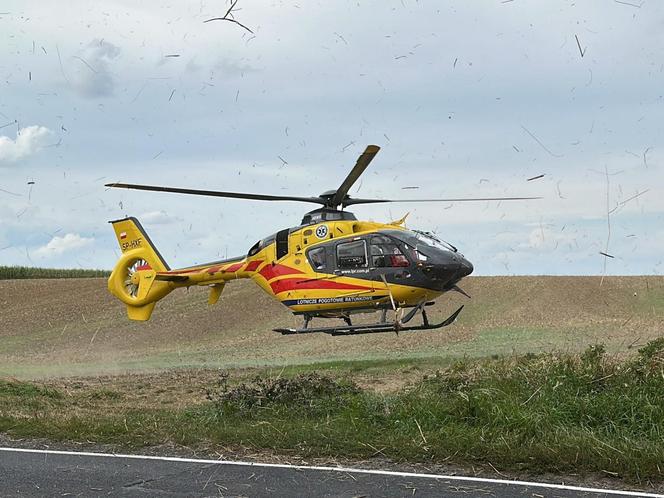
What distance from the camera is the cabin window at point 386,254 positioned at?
17.1m

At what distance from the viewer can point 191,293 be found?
4503 centimetres

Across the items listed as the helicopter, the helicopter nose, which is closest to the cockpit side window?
the helicopter

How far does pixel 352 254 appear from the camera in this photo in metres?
17.3

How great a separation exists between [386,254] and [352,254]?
0.77 meters

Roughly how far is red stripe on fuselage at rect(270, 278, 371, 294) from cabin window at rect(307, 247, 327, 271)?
0.32 m

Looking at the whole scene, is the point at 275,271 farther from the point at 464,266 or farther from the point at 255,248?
the point at 464,266

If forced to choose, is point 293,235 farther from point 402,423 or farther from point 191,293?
point 191,293

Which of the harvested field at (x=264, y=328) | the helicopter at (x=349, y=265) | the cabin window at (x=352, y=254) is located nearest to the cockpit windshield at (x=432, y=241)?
the helicopter at (x=349, y=265)

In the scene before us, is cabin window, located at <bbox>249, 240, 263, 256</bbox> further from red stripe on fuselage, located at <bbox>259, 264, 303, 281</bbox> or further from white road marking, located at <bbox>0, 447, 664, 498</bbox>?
white road marking, located at <bbox>0, 447, 664, 498</bbox>

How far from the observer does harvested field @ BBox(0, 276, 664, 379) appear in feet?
94.9

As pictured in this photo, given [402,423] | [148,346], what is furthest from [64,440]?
[148,346]

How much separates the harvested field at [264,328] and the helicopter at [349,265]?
311 inches

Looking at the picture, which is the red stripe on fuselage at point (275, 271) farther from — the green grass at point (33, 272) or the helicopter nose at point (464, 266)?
the green grass at point (33, 272)

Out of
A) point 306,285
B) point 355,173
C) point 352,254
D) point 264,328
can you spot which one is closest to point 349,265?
point 352,254
